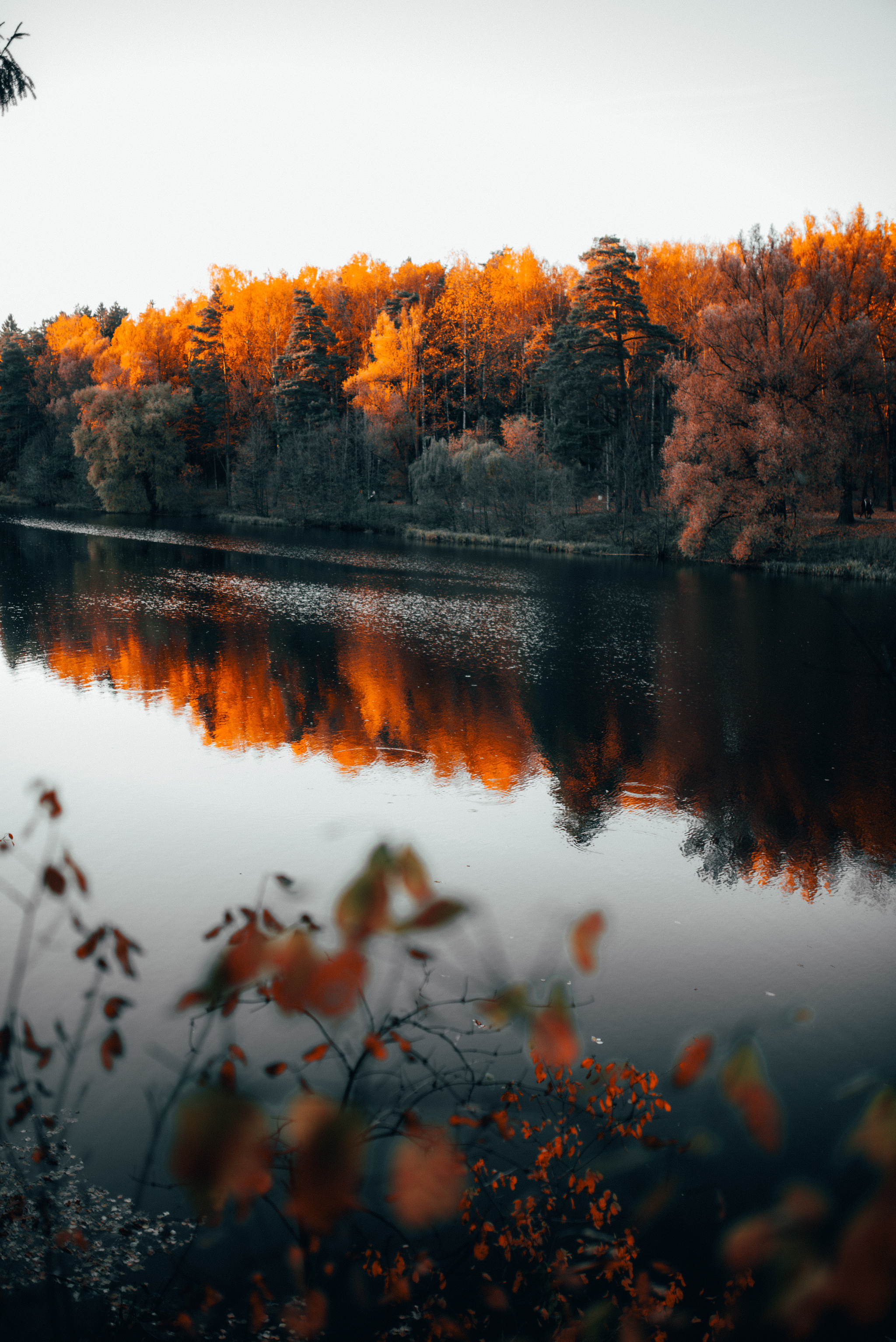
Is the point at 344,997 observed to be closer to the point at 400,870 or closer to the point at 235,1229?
the point at 400,870

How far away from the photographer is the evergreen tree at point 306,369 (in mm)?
61594

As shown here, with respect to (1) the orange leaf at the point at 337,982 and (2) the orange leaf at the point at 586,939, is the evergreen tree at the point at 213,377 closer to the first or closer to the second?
(2) the orange leaf at the point at 586,939

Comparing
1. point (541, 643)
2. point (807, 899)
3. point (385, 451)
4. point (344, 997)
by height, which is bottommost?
point (807, 899)

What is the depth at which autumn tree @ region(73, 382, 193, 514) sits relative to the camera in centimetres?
5862

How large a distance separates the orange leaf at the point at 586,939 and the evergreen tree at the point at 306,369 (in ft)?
204

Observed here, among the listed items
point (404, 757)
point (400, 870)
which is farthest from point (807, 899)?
point (400, 870)

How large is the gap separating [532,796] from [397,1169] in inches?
342

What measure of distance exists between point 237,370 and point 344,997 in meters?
74.1

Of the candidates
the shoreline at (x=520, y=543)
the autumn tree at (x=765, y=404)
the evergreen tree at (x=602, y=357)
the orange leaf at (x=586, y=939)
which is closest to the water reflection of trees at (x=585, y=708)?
the orange leaf at (x=586, y=939)

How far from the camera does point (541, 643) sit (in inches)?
746

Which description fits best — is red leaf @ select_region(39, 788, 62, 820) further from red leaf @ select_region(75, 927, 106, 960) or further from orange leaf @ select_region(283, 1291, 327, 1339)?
orange leaf @ select_region(283, 1291, 327, 1339)

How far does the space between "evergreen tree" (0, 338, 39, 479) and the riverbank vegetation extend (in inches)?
3308

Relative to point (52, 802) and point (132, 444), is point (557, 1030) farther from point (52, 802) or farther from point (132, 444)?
point (132, 444)

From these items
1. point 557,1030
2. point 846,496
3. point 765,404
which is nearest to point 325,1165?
point 557,1030
